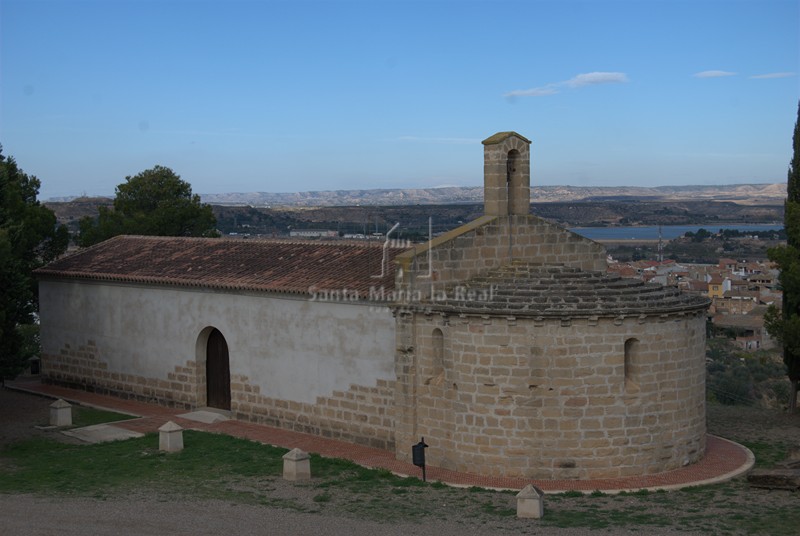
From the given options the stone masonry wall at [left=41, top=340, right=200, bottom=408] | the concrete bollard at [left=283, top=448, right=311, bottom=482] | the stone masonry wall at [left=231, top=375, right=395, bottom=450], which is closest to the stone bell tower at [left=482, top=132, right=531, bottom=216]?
the stone masonry wall at [left=231, top=375, right=395, bottom=450]

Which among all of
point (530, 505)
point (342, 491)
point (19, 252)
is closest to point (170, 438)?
point (342, 491)

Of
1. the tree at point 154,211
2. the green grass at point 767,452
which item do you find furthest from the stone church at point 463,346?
the tree at point 154,211

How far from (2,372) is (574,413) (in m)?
13.4

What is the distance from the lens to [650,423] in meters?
18.5

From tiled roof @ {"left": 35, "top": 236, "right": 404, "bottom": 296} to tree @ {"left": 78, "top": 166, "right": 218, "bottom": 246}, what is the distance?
863cm

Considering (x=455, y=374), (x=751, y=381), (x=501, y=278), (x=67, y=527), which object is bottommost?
(x=751, y=381)

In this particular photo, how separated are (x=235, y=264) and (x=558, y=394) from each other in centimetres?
1098

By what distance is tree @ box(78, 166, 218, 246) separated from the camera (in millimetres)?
40094

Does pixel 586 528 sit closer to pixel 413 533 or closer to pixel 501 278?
pixel 413 533

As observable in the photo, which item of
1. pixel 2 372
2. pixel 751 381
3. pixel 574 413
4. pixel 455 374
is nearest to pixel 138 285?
pixel 2 372

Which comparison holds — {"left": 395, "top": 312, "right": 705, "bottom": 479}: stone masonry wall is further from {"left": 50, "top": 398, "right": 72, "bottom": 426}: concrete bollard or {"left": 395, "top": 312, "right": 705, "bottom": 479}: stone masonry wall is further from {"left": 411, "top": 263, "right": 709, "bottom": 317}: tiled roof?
{"left": 50, "top": 398, "right": 72, "bottom": 426}: concrete bollard

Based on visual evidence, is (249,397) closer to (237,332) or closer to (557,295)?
(237,332)

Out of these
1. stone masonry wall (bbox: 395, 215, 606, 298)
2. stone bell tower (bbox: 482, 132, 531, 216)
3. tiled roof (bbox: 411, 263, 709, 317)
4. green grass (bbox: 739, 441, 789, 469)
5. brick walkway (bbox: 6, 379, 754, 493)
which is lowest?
green grass (bbox: 739, 441, 789, 469)

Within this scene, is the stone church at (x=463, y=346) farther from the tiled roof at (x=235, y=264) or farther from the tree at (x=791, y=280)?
the tree at (x=791, y=280)
